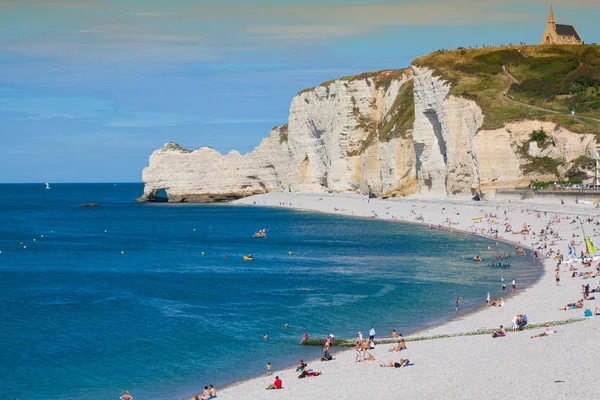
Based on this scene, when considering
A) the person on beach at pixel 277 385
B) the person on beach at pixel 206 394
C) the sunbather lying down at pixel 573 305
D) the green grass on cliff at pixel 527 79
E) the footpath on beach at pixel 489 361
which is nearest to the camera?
the footpath on beach at pixel 489 361

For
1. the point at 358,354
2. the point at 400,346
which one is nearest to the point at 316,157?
the point at 400,346

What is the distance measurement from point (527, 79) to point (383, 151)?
23.7 meters

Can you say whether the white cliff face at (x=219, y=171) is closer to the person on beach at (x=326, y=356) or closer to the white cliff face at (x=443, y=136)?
the white cliff face at (x=443, y=136)

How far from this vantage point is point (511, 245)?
63.0 meters

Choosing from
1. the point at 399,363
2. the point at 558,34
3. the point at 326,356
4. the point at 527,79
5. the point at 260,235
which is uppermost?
the point at 558,34

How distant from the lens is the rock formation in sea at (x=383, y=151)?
87.4 meters

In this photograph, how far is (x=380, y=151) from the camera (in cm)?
11525

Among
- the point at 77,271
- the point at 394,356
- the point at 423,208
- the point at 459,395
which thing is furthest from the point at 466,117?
the point at 459,395

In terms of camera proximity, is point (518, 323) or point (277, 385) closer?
point (277, 385)

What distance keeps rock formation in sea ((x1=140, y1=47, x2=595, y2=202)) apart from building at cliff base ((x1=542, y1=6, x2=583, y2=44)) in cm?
2071

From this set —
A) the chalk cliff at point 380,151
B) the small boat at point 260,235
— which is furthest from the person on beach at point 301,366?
the chalk cliff at point 380,151

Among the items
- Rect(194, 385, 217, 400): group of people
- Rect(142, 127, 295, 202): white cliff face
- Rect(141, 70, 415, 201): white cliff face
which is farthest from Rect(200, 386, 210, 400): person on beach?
Rect(142, 127, 295, 202): white cliff face

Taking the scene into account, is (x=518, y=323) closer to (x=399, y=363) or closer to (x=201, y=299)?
(x=399, y=363)

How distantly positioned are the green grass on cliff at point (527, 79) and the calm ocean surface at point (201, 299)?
67.3 feet
